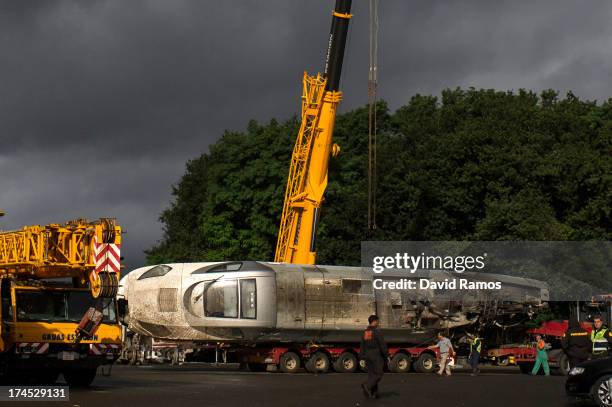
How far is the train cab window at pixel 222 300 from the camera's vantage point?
3606cm

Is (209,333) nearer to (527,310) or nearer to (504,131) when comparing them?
(527,310)

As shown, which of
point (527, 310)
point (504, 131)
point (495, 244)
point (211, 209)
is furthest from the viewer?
point (211, 209)

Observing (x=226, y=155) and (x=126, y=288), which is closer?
(x=126, y=288)

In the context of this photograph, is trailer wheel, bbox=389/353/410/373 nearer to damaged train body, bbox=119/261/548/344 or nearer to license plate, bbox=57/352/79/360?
damaged train body, bbox=119/261/548/344

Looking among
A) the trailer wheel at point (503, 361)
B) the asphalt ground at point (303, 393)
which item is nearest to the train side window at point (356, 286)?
the trailer wheel at point (503, 361)

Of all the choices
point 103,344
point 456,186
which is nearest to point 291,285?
point 103,344

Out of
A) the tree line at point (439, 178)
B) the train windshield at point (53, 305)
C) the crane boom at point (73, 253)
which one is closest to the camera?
the crane boom at point (73, 253)

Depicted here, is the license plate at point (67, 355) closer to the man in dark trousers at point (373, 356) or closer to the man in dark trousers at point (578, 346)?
the man in dark trousers at point (373, 356)

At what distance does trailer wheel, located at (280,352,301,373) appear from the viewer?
3703 cm

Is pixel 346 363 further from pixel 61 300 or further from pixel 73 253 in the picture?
pixel 73 253

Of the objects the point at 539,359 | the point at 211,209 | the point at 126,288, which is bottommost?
the point at 539,359

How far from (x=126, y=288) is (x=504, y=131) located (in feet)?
80.3

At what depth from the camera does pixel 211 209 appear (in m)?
64.8

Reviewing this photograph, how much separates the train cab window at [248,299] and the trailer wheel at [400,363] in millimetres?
5808
